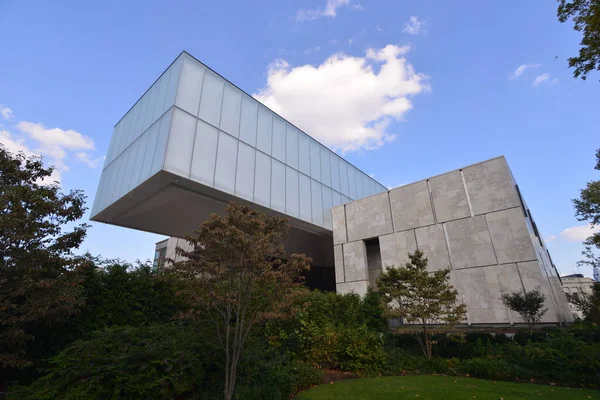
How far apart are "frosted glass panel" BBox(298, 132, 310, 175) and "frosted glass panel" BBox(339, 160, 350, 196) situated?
4.62m

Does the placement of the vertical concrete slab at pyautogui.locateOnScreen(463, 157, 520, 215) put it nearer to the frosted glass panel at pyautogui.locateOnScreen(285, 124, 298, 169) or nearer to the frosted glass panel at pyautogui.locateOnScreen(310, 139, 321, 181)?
the frosted glass panel at pyautogui.locateOnScreen(310, 139, 321, 181)

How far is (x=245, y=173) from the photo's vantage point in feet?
61.9

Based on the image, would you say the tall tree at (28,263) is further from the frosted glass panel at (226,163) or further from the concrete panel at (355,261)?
the concrete panel at (355,261)

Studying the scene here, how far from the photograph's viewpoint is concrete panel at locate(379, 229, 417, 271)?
64.5 feet

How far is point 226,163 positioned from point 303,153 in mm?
7999

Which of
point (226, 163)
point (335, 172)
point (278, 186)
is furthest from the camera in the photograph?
point (335, 172)

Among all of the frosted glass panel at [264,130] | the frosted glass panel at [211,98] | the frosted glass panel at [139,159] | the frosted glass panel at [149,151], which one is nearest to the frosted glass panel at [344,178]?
the frosted glass panel at [264,130]

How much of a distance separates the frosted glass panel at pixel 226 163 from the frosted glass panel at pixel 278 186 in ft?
10.6

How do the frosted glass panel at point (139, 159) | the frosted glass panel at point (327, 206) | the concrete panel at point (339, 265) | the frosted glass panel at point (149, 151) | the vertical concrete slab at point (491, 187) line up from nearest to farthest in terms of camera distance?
the frosted glass panel at point (149, 151), the frosted glass panel at point (139, 159), the vertical concrete slab at point (491, 187), the concrete panel at point (339, 265), the frosted glass panel at point (327, 206)

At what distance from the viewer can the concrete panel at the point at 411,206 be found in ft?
64.8

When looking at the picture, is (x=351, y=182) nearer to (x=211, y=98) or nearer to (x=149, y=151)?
(x=211, y=98)

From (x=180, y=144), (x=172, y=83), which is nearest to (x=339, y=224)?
(x=180, y=144)

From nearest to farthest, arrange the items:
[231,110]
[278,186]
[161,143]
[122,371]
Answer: [122,371] → [161,143] → [231,110] → [278,186]

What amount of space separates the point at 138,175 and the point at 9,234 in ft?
31.0
